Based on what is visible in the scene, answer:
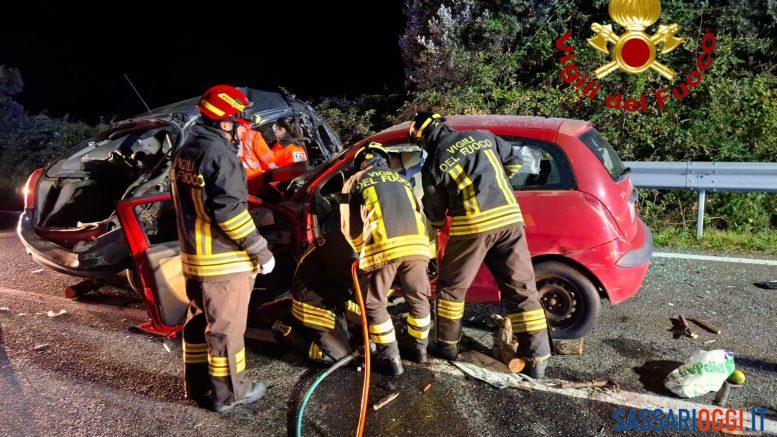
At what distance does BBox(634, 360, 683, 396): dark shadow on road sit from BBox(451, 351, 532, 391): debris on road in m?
0.66

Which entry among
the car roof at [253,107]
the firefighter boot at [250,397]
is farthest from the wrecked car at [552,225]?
the car roof at [253,107]

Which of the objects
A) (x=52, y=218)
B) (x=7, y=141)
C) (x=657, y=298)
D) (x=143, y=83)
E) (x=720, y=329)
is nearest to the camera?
(x=720, y=329)

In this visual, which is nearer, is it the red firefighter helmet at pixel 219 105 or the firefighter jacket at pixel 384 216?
the red firefighter helmet at pixel 219 105

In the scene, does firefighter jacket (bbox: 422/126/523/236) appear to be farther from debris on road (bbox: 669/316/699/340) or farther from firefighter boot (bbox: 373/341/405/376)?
debris on road (bbox: 669/316/699/340)

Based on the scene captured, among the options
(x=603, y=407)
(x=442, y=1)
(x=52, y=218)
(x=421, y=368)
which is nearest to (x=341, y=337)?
(x=421, y=368)

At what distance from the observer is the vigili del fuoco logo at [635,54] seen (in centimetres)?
825

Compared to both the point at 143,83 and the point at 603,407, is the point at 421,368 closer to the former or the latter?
the point at 603,407

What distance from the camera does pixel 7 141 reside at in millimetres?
10625

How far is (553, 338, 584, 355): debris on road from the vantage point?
12.5ft

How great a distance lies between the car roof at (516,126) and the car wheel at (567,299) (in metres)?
0.88

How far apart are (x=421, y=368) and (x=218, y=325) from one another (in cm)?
128

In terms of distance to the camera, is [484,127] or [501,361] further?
[484,127]

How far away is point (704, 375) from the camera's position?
3232 mm

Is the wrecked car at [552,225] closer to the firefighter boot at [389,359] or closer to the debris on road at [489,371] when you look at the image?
the debris on road at [489,371]
